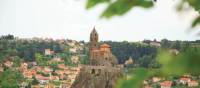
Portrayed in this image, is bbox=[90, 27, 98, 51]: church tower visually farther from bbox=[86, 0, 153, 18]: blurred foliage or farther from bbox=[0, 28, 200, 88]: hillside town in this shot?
bbox=[86, 0, 153, 18]: blurred foliage

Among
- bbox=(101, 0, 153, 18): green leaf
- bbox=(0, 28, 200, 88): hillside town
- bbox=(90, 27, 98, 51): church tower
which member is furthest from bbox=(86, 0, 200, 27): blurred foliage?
bbox=(0, 28, 200, 88): hillside town

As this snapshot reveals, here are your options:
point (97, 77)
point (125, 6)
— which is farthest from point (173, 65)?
point (97, 77)

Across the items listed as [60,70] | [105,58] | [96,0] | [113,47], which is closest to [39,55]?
[60,70]

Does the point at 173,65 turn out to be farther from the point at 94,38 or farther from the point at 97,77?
the point at 94,38

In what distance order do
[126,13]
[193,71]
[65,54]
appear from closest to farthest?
[193,71] < [126,13] < [65,54]

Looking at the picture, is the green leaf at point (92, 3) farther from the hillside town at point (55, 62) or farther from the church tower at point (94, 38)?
the hillside town at point (55, 62)

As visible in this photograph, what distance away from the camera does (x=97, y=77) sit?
65.9ft

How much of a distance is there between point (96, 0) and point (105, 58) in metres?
23.4

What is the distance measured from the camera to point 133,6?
4.85 ft

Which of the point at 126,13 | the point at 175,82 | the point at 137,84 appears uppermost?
the point at 126,13

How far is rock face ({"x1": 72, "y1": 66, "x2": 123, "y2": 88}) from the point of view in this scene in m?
19.9

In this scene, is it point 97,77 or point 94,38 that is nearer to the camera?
point 97,77

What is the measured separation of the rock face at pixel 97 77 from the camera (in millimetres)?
19922

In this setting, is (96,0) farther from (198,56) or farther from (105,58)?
(105,58)
